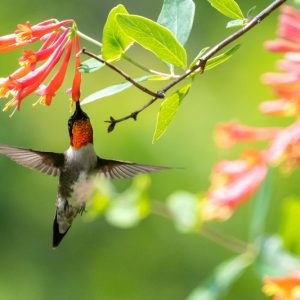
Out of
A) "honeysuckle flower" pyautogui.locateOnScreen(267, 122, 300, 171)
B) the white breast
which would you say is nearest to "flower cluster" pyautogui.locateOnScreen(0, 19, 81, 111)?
the white breast

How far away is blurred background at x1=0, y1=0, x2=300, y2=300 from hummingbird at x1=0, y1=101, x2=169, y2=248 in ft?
9.48

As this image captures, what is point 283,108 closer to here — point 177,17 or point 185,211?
point 177,17

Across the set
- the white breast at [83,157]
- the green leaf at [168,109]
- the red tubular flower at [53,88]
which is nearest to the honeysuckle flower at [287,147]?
the white breast at [83,157]

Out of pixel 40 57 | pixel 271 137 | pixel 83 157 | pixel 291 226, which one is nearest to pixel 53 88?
pixel 40 57

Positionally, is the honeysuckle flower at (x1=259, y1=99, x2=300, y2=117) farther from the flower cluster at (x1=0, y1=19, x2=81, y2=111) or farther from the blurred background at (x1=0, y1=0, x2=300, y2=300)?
the blurred background at (x1=0, y1=0, x2=300, y2=300)

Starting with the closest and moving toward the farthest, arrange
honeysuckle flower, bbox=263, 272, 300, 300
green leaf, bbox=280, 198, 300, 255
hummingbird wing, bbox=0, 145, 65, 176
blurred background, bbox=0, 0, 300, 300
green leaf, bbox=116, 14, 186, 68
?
1. green leaf, bbox=116, 14, 186, 68
2. honeysuckle flower, bbox=263, 272, 300, 300
3. hummingbird wing, bbox=0, 145, 65, 176
4. green leaf, bbox=280, 198, 300, 255
5. blurred background, bbox=0, 0, 300, 300

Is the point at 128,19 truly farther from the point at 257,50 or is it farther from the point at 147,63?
the point at 147,63

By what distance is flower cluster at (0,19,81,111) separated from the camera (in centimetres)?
183

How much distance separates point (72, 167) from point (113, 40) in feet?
1.97

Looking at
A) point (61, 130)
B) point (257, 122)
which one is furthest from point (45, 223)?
point (257, 122)

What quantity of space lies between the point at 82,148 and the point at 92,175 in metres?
0.16

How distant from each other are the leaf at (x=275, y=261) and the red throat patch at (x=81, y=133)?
31.5 inches

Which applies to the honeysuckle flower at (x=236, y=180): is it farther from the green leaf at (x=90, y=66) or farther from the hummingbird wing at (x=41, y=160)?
the green leaf at (x=90, y=66)

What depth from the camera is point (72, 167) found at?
236cm
